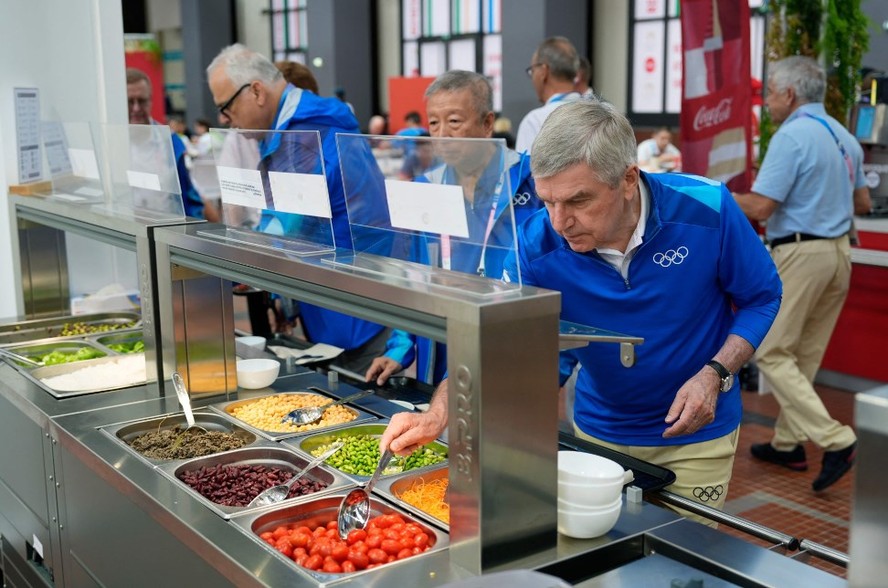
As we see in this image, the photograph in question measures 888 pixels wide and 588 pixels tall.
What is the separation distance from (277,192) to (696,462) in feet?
3.90

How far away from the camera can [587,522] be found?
158 cm

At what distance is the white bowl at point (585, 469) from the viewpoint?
1592 mm

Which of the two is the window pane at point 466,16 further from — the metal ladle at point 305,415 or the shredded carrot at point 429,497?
the shredded carrot at point 429,497

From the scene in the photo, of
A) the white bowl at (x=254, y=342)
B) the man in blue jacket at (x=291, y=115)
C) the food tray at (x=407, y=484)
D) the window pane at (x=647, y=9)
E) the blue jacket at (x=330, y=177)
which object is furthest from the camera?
the window pane at (x=647, y=9)

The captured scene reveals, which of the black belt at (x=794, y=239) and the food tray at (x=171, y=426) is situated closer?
the food tray at (x=171, y=426)

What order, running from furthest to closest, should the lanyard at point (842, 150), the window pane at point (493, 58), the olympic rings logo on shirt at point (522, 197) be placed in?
1. the window pane at point (493, 58)
2. the lanyard at point (842, 150)
3. the olympic rings logo on shirt at point (522, 197)

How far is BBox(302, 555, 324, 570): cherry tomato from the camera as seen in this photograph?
1578 millimetres

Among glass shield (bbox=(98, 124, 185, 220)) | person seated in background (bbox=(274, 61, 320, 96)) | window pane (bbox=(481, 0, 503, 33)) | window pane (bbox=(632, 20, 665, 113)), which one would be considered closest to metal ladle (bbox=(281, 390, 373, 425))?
glass shield (bbox=(98, 124, 185, 220))

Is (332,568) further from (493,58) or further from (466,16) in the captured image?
(466,16)

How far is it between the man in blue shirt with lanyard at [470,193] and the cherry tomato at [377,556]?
0.52 metres

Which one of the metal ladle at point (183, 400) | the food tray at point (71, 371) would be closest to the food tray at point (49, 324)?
the food tray at point (71, 371)

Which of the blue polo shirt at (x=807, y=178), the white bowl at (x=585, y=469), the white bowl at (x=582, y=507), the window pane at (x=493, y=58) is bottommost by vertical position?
the white bowl at (x=582, y=507)

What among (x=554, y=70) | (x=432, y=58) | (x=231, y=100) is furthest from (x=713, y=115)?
(x=432, y=58)

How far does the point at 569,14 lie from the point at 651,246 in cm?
1090
